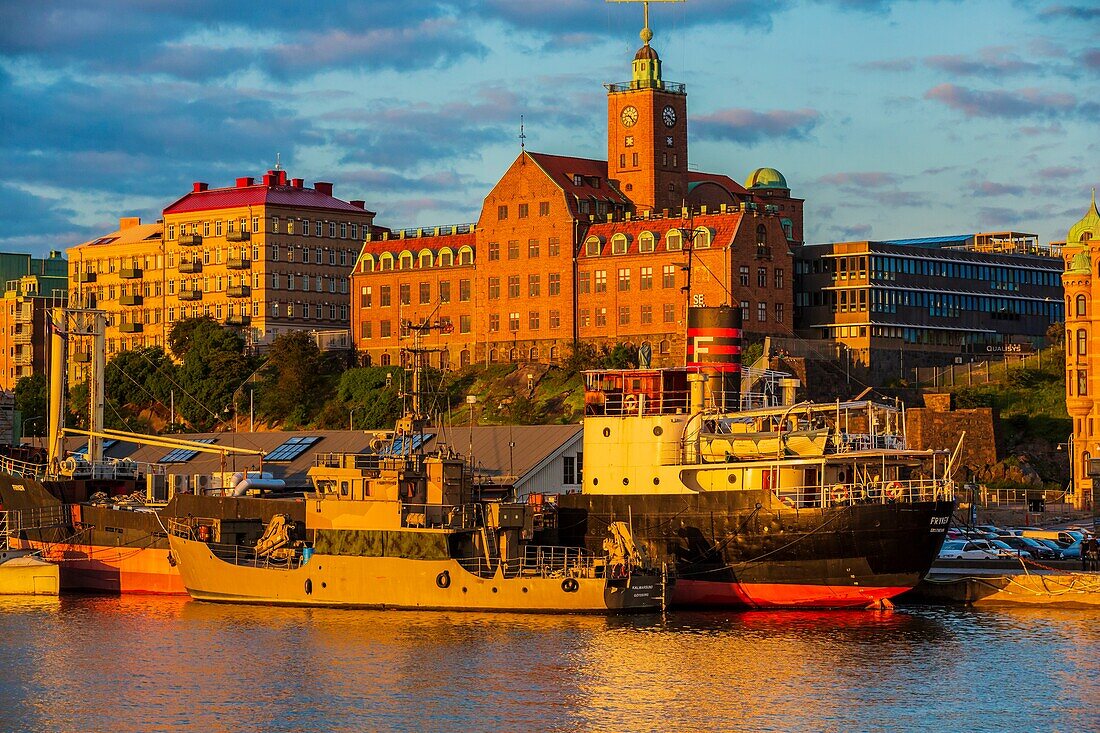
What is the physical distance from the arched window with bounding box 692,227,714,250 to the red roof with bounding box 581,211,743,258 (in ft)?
0.90

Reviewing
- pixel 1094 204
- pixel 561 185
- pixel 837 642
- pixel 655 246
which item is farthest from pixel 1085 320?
pixel 837 642

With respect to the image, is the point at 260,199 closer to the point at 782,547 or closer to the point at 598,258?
the point at 598,258

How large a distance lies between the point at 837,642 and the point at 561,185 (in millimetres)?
93110

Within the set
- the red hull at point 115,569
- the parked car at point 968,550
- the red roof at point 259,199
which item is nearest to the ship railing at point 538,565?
the red hull at point 115,569

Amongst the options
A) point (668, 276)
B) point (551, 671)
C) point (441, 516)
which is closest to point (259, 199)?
point (668, 276)

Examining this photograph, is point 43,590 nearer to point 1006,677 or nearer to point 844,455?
point 844,455

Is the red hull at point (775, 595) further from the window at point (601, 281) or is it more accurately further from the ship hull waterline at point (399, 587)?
the window at point (601, 281)

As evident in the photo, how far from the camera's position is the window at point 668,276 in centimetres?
15112

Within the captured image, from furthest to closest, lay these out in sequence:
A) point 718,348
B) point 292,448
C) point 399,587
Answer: point 292,448 < point 718,348 < point 399,587

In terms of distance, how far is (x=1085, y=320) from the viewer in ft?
425

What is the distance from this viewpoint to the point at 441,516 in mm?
79688

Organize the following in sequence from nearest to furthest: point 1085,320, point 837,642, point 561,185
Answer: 1. point 837,642
2. point 1085,320
3. point 561,185

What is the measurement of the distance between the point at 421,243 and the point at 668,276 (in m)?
30.1

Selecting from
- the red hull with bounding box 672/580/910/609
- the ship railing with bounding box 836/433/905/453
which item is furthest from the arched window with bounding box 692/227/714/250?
the red hull with bounding box 672/580/910/609
